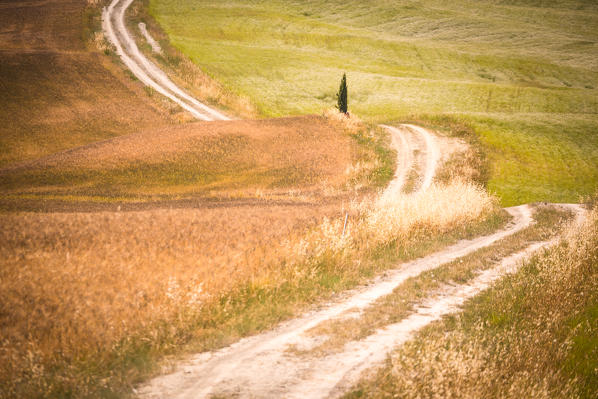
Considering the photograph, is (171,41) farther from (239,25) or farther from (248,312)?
(248,312)

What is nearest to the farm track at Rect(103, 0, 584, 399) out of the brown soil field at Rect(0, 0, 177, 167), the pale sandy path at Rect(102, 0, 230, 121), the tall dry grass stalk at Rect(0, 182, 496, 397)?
the tall dry grass stalk at Rect(0, 182, 496, 397)

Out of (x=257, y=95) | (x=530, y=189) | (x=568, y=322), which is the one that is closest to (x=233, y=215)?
(x=568, y=322)

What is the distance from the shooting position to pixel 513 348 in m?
6.37

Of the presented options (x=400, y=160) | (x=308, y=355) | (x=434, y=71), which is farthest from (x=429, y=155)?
(x=434, y=71)

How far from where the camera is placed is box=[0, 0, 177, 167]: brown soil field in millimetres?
25594

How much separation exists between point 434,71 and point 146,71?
153 ft

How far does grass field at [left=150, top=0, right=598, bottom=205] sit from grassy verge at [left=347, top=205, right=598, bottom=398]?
1880 centimetres

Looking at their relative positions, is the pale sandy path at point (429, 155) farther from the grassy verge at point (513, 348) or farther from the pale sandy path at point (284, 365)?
the pale sandy path at point (284, 365)

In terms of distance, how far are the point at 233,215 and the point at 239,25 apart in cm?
6842

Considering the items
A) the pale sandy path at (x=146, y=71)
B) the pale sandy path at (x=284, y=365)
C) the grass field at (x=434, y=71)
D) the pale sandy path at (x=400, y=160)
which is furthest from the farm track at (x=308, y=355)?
the pale sandy path at (x=146, y=71)

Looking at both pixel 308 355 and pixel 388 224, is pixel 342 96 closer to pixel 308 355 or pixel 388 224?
pixel 388 224

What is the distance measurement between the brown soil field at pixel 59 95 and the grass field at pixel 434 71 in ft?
38.8

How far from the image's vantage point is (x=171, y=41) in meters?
52.1

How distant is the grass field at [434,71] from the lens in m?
32.2
